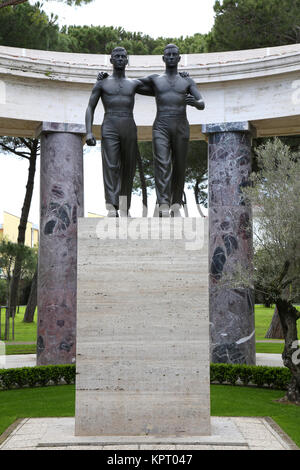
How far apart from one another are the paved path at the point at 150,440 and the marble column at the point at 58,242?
234 inches

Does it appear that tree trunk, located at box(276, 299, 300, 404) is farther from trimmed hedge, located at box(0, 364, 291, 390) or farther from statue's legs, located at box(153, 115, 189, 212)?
statue's legs, located at box(153, 115, 189, 212)

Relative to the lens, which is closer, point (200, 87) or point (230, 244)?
point (230, 244)

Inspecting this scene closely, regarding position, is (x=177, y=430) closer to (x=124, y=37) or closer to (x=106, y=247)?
(x=106, y=247)

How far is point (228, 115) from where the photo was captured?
1539 centimetres

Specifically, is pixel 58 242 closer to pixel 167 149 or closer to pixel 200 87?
pixel 200 87

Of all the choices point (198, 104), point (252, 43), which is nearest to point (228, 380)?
point (198, 104)

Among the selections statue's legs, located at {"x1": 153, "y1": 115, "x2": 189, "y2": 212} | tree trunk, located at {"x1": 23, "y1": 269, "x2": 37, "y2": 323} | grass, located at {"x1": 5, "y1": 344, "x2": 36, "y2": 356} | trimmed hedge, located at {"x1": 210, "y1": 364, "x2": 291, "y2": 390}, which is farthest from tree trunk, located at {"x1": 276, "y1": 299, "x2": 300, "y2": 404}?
tree trunk, located at {"x1": 23, "y1": 269, "x2": 37, "y2": 323}

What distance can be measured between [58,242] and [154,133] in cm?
669

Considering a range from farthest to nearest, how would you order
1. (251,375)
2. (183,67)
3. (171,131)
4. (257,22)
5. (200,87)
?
(257,22)
(200,87)
(183,67)
(251,375)
(171,131)

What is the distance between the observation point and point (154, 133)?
8.88 m

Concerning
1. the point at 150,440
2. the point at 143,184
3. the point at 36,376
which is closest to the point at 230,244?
the point at 36,376

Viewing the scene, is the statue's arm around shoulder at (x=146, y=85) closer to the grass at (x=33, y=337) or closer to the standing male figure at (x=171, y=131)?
the standing male figure at (x=171, y=131)

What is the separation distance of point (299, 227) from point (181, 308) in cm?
382

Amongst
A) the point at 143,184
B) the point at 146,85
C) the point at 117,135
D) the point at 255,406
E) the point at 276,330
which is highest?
the point at 143,184
